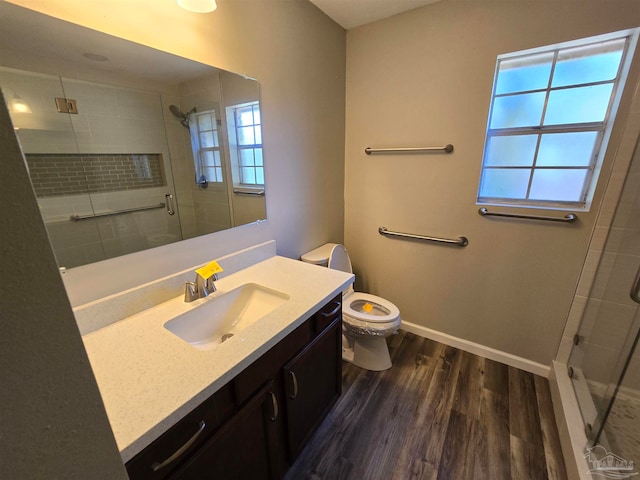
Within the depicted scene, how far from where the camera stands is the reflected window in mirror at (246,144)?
1463mm

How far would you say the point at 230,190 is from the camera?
1481 millimetres

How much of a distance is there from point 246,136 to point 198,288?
847 mm

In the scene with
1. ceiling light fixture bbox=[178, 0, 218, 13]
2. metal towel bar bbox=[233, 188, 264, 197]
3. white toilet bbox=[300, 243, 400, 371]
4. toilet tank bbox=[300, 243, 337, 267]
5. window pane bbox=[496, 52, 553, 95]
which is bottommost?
white toilet bbox=[300, 243, 400, 371]

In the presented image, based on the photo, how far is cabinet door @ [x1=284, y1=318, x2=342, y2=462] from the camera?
118 cm

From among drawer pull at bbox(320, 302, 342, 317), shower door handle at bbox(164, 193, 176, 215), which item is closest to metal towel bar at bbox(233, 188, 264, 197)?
shower door handle at bbox(164, 193, 176, 215)

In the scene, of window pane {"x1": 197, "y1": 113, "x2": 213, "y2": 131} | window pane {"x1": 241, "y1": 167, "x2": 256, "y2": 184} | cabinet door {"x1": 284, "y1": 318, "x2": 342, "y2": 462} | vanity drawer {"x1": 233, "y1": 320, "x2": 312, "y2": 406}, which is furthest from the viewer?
window pane {"x1": 241, "y1": 167, "x2": 256, "y2": 184}

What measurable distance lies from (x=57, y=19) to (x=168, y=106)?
0.37 m

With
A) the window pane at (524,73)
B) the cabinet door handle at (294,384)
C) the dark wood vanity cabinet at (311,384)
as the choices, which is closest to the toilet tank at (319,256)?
the dark wood vanity cabinet at (311,384)

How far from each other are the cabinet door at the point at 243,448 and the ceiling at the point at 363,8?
2191 mm

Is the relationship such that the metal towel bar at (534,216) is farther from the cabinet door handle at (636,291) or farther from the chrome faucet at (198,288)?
the chrome faucet at (198,288)

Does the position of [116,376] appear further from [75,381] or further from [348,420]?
[348,420]

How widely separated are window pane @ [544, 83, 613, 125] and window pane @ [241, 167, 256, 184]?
179cm

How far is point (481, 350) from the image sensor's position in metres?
2.11

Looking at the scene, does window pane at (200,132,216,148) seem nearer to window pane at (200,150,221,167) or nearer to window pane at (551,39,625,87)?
window pane at (200,150,221,167)
